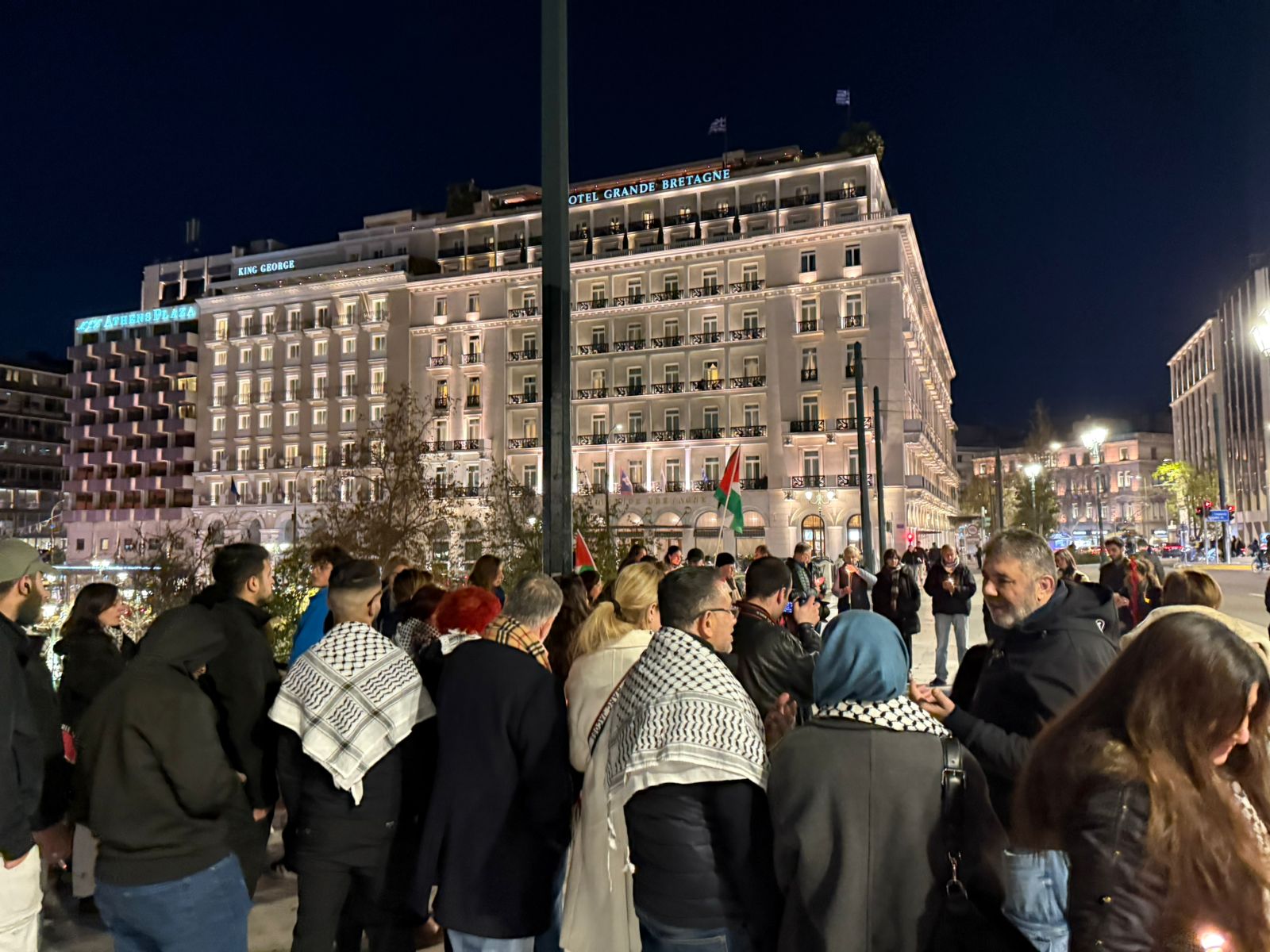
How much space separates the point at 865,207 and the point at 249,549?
5493 centimetres

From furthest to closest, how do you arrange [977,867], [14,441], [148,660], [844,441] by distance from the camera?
1. [14,441]
2. [844,441]
3. [148,660]
4. [977,867]

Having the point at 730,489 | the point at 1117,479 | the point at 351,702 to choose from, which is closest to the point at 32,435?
the point at 730,489

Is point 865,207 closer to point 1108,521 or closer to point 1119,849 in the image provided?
point 1119,849

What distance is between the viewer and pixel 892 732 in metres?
2.59

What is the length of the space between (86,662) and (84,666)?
0.06ft

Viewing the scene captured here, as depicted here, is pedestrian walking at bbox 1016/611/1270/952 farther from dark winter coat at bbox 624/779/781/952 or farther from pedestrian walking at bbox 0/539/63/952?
pedestrian walking at bbox 0/539/63/952

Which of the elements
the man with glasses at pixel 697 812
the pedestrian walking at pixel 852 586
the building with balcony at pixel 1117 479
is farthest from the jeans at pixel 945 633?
the building with balcony at pixel 1117 479

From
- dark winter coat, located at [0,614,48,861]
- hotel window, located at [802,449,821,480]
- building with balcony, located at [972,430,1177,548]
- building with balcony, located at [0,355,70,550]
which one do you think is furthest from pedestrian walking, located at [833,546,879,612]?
building with balcony, located at [972,430,1177,548]

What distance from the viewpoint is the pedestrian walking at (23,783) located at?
124 inches

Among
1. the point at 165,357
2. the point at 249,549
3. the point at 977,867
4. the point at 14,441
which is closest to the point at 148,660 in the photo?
the point at 249,549

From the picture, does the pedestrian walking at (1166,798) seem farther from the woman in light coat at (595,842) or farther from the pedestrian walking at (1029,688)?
the woman in light coat at (595,842)

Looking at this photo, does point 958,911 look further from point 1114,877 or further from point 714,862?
point 714,862

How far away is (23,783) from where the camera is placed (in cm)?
322

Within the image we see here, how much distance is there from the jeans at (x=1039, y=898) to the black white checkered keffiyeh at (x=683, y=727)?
97 cm
